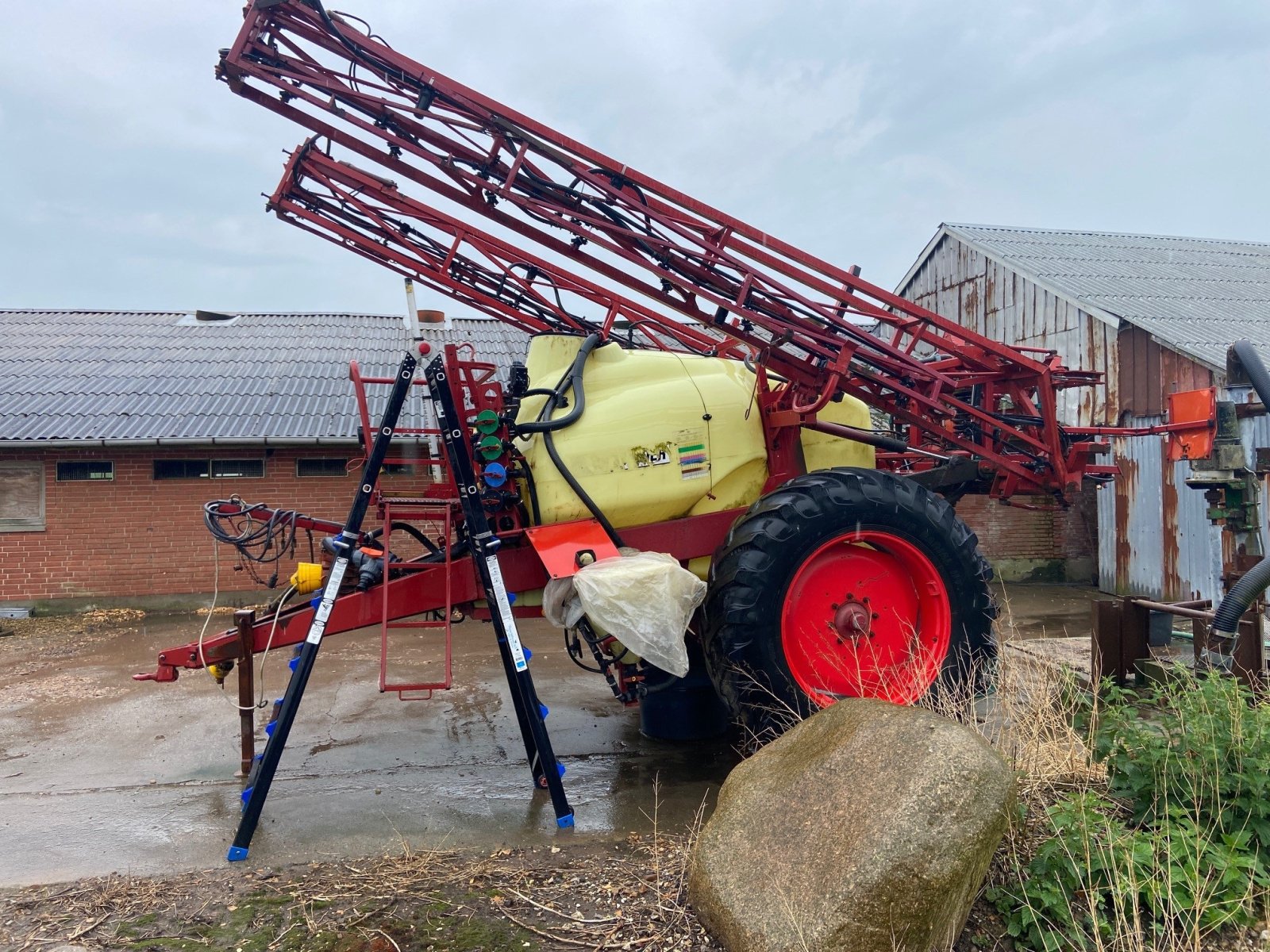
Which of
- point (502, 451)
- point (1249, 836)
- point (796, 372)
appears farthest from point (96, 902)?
point (1249, 836)

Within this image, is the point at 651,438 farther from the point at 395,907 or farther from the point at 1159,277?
the point at 1159,277

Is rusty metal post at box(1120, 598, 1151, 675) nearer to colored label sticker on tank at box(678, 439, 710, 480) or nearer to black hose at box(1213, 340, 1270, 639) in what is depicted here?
black hose at box(1213, 340, 1270, 639)

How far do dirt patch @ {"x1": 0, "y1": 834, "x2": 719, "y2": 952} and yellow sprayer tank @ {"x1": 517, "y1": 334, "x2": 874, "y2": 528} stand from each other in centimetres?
163

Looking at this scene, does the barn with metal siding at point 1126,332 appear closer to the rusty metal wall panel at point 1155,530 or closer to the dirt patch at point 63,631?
the rusty metal wall panel at point 1155,530

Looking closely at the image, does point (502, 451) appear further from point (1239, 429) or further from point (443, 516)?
point (1239, 429)

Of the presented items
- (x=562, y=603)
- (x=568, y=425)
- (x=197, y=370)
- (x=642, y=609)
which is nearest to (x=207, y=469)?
(x=197, y=370)

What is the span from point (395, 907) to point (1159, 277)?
14477mm

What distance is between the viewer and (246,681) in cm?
462

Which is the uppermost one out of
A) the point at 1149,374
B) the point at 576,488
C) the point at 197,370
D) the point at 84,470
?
the point at 197,370

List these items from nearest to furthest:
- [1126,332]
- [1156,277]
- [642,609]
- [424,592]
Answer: [642,609]
[424,592]
[1126,332]
[1156,277]

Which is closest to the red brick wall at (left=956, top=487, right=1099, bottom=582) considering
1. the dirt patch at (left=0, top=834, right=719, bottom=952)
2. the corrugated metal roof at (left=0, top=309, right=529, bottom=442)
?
the corrugated metal roof at (left=0, top=309, right=529, bottom=442)

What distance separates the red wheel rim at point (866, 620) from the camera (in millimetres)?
4246

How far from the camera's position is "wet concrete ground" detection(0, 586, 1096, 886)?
155 inches

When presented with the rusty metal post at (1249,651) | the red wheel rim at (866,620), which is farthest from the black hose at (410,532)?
the rusty metal post at (1249,651)
